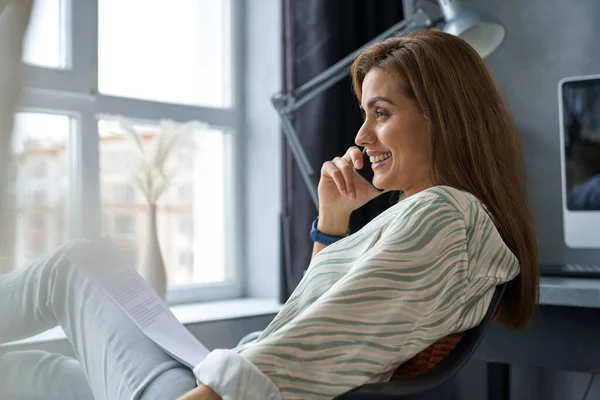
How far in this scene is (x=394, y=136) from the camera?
42.2 inches

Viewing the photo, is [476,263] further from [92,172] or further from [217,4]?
[217,4]

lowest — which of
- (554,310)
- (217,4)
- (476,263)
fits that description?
(554,310)

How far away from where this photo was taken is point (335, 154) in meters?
2.12

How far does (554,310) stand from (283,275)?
0.81m

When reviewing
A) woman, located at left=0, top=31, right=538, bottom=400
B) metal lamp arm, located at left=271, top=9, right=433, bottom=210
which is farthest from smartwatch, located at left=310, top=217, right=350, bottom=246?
metal lamp arm, located at left=271, top=9, right=433, bottom=210

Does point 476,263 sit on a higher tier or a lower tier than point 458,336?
higher

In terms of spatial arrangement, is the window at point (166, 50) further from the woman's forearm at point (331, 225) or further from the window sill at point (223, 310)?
the woman's forearm at point (331, 225)

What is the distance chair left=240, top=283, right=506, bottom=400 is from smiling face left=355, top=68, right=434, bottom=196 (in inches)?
8.9

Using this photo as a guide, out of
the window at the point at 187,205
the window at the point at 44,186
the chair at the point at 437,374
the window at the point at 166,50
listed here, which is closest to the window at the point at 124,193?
the window at the point at 187,205

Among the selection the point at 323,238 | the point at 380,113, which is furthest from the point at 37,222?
the point at 380,113

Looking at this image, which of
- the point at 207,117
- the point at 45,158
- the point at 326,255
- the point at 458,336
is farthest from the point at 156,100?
the point at 458,336

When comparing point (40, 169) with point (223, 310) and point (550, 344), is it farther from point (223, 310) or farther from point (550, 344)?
point (550, 344)

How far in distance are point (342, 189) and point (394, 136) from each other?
0.22m

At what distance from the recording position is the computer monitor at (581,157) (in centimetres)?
178
